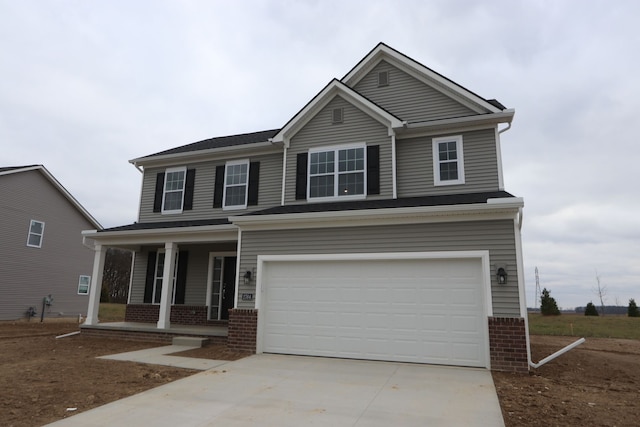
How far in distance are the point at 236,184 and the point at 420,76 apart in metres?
7.07

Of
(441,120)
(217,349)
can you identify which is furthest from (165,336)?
(441,120)

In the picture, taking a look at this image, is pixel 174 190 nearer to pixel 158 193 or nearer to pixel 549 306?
pixel 158 193

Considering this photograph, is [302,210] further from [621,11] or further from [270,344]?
[621,11]

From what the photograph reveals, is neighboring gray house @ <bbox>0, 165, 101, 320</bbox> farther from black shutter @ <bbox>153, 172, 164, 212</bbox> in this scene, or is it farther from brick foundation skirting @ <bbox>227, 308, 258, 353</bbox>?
brick foundation skirting @ <bbox>227, 308, 258, 353</bbox>

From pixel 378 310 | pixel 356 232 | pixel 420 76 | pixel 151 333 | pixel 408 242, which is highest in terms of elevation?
pixel 420 76

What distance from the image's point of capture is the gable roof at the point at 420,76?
10953mm

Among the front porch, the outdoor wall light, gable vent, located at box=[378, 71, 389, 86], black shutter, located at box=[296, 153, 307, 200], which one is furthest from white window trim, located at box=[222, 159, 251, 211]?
the outdoor wall light

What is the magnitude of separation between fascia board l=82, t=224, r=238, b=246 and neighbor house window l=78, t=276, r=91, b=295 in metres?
11.7

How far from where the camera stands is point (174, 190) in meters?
14.5

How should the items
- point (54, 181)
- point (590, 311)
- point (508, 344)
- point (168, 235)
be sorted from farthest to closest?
point (590, 311) → point (54, 181) → point (168, 235) → point (508, 344)

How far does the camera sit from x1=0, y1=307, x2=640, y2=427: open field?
5051 mm

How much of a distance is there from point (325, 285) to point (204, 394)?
4.12 metres

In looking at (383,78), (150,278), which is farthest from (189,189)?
(383,78)

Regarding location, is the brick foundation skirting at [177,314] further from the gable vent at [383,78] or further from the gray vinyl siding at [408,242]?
the gable vent at [383,78]
